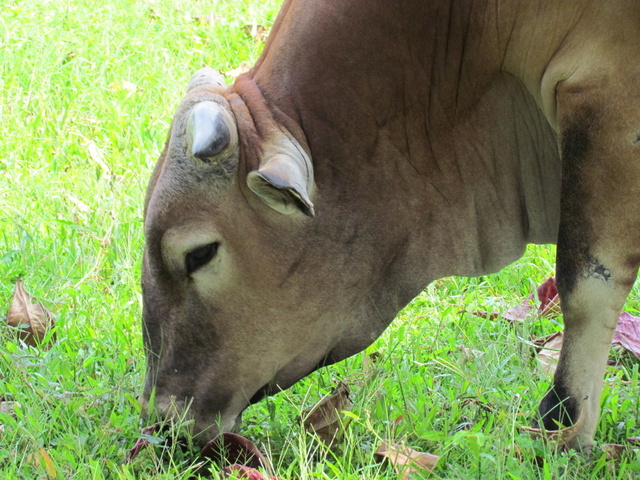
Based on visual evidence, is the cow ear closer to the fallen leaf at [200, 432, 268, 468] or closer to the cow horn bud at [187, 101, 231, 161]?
the cow horn bud at [187, 101, 231, 161]

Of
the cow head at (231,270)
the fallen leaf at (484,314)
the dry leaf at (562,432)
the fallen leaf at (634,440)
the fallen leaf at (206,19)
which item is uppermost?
the fallen leaf at (206,19)

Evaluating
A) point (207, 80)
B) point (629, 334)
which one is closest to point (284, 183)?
point (207, 80)

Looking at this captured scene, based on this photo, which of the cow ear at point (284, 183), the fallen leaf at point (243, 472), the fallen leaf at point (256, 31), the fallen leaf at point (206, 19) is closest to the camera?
the cow ear at point (284, 183)

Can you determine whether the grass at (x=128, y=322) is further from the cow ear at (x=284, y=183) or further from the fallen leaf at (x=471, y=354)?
the cow ear at (x=284, y=183)

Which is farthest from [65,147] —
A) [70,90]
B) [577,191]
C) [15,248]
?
[577,191]

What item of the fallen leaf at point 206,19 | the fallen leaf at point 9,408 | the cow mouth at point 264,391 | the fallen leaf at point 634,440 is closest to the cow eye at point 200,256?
the cow mouth at point 264,391

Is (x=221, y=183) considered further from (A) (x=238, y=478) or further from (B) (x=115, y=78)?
(B) (x=115, y=78)

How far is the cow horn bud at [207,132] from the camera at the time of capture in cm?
329

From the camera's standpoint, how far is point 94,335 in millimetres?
4578

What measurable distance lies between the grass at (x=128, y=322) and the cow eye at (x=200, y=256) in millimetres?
588

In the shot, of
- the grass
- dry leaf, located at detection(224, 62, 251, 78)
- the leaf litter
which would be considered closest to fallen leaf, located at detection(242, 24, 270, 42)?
the grass

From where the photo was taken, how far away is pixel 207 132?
3.31m

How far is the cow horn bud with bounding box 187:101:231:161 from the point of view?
10.8ft

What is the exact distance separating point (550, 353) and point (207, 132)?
1.85 metres
